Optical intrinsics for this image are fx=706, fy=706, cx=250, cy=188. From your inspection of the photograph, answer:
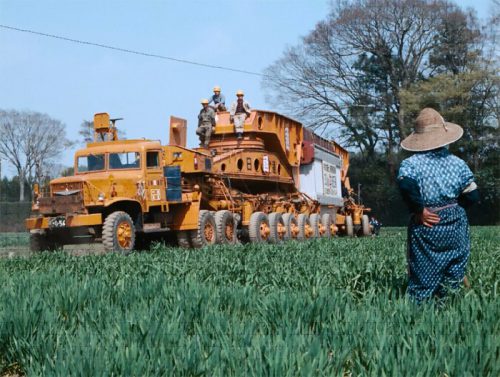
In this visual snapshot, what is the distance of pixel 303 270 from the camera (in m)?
7.38

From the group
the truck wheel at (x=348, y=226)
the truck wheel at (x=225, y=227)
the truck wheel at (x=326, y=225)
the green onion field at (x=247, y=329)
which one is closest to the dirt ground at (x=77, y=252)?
the truck wheel at (x=225, y=227)

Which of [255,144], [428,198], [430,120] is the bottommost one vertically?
[428,198]

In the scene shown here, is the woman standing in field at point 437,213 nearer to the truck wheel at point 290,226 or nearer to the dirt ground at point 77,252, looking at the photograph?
the dirt ground at point 77,252

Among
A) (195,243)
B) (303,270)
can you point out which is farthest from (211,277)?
(195,243)

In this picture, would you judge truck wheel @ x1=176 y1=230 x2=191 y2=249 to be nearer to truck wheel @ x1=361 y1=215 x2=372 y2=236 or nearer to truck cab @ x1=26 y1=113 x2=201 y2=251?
truck cab @ x1=26 y1=113 x2=201 y2=251

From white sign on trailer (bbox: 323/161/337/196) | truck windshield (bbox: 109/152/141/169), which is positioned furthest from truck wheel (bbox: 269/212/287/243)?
truck windshield (bbox: 109/152/141/169)

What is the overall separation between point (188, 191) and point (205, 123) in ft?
7.74

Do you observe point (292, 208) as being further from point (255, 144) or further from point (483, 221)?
point (483, 221)

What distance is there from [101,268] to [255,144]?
9.23 meters

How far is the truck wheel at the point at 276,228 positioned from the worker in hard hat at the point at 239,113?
2.10 metres

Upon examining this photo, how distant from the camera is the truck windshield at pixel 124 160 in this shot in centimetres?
1348

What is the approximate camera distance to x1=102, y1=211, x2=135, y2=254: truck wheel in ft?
40.4

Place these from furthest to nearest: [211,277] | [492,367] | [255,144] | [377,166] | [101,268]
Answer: [377,166], [255,144], [101,268], [211,277], [492,367]

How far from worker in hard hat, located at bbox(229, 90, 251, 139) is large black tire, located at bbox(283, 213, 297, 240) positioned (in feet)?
8.03
